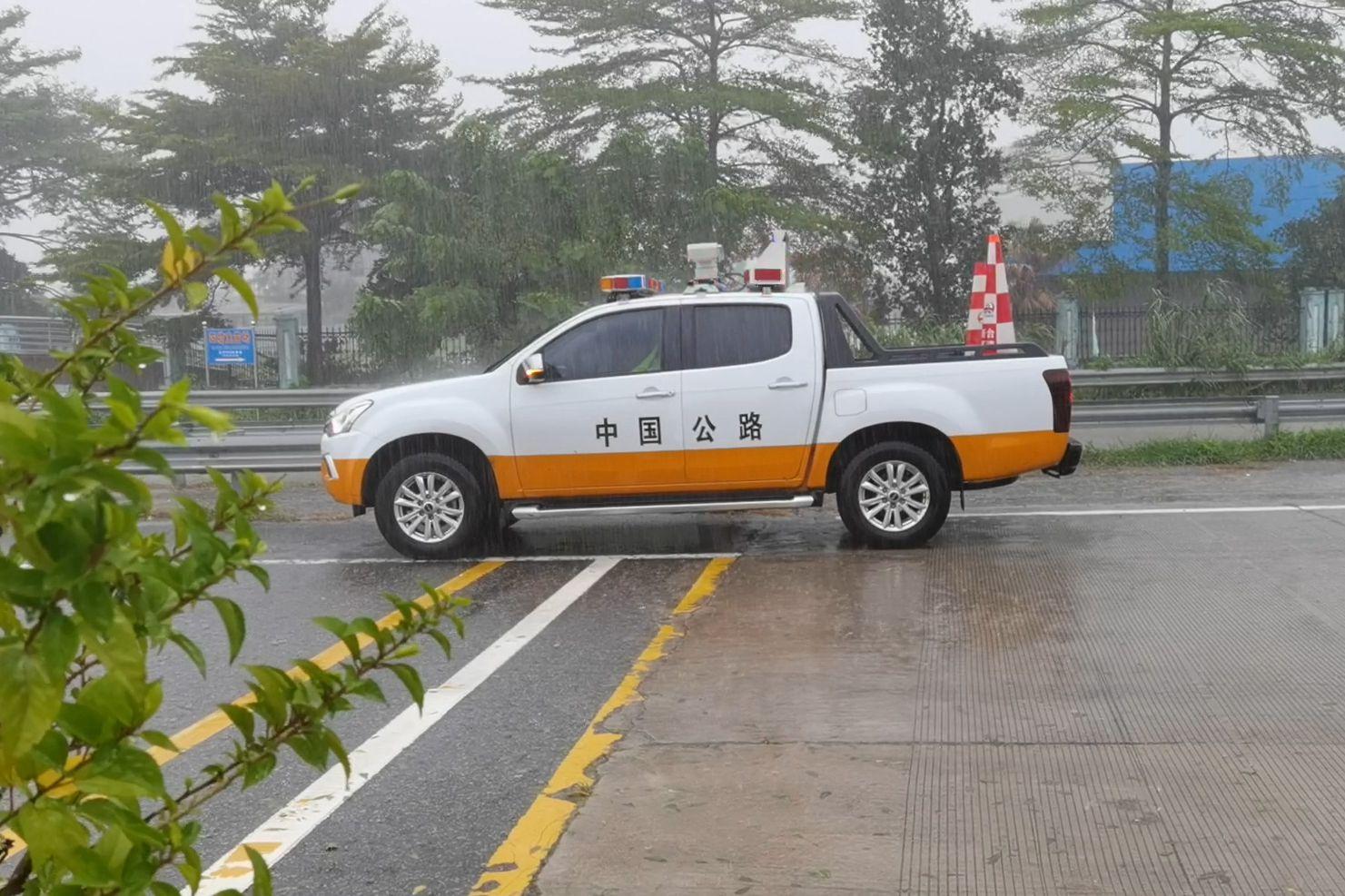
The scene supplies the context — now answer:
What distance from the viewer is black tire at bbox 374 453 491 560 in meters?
9.96

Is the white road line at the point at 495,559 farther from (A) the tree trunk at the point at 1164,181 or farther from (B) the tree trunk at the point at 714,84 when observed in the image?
(A) the tree trunk at the point at 1164,181

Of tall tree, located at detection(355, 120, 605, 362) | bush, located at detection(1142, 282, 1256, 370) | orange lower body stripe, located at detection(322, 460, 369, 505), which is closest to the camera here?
orange lower body stripe, located at detection(322, 460, 369, 505)

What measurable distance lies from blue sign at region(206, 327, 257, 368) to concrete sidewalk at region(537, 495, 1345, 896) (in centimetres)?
2101

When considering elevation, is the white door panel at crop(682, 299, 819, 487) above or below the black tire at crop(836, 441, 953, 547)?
above

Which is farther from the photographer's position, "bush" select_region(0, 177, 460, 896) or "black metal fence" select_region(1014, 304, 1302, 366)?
"black metal fence" select_region(1014, 304, 1302, 366)

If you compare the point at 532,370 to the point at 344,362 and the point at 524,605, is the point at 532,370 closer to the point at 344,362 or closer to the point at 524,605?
the point at 524,605

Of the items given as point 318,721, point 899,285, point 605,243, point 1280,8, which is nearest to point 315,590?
point 318,721

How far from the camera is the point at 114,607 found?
146cm

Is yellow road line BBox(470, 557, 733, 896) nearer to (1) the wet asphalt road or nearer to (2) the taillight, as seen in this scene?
(1) the wet asphalt road

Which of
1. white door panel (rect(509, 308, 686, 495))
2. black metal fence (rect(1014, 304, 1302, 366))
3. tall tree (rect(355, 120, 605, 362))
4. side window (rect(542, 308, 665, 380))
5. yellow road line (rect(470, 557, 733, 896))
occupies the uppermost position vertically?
tall tree (rect(355, 120, 605, 362))

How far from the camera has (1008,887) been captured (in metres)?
4.06

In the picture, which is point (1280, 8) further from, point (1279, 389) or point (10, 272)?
point (10, 272)

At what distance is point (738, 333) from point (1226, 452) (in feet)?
20.9

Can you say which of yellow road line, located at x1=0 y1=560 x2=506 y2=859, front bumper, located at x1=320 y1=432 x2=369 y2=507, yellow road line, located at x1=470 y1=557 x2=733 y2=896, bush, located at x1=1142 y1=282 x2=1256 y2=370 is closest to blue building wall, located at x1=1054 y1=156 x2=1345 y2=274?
bush, located at x1=1142 y1=282 x2=1256 y2=370
